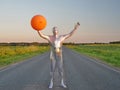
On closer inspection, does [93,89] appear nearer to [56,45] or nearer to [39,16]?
[56,45]

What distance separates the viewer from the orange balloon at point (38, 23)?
773cm

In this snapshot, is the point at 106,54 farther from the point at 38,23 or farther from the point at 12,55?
the point at 38,23

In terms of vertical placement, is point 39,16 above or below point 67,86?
above

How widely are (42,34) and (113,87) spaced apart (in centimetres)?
294

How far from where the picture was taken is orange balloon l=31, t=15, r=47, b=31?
7.73 metres

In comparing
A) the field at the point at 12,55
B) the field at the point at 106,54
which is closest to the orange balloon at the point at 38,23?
the field at the point at 106,54

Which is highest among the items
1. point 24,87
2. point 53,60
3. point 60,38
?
point 60,38

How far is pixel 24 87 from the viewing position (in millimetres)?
10242

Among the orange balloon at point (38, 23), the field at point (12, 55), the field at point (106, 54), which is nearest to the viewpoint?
the orange balloon at point (38, 23)

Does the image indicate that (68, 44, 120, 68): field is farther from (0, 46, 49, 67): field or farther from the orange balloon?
the orange balloon

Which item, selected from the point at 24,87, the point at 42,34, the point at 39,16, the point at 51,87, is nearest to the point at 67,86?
the point at 51,87

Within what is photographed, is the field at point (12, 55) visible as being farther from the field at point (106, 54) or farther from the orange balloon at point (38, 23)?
the orange balloon at point (38, 23)

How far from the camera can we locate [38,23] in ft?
25.6

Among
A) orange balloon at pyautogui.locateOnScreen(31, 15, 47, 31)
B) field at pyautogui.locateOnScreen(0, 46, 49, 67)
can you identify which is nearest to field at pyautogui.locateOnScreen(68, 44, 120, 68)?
field at pyautogui.locateOnScreen(0, 46, 49, 67)
